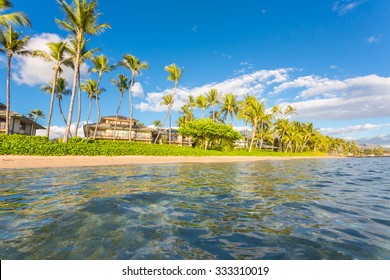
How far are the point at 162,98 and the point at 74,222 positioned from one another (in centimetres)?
4794

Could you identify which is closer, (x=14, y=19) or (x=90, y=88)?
(x=14, y=19)

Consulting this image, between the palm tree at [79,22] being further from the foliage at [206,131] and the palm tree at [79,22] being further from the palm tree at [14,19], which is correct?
the foliage at [206,131]

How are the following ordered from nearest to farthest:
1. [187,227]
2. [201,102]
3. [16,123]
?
[187,227]
[16,123]
[201,102]

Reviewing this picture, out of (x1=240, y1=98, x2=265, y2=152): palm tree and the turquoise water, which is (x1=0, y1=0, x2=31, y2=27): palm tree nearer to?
the turquoise water

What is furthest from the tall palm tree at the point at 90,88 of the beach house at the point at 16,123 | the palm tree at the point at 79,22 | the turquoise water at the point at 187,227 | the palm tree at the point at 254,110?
the turquoise water at the point at 187,227

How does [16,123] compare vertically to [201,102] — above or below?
below

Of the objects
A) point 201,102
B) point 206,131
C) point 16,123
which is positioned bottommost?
point 206,131

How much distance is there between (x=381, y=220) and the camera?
4.24 metres

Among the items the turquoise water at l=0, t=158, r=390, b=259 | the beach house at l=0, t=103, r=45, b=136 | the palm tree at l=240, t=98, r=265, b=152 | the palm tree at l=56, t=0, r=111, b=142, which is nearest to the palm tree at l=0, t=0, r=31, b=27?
the palm tree at l=56, t=0, r=111, b=142

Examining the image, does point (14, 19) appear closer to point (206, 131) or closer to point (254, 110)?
point (206, 131)

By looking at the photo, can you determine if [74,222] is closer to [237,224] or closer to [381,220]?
[237,224]

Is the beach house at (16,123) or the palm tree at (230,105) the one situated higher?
the palm tree at (230,105)

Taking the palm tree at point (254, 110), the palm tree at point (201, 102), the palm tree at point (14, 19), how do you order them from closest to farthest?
the palm tree at point (14, 19) → the palm tree at point (254, 110) → the palm tree at point (201, 102)

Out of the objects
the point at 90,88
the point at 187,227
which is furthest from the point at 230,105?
the point at 187,227
